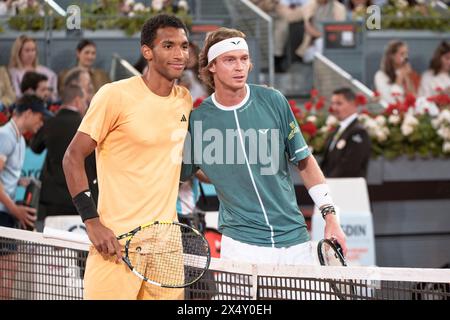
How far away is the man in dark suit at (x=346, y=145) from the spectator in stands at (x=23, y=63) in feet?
8.31

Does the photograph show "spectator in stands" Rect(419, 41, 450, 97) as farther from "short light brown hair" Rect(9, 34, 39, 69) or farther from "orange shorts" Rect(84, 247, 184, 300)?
"orange shorts" Rect(84, 247, 184, 300)

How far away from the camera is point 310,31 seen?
12.6m

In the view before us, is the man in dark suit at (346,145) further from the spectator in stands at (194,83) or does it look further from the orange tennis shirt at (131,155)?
the orange tennis shirt at (131,155)

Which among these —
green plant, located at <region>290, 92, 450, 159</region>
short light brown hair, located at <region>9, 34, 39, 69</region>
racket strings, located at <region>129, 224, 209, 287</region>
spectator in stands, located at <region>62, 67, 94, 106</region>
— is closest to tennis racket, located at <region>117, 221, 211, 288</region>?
racket strings, located at <region>129, 224, 209, 287</region>

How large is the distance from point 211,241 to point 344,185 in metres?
1.68

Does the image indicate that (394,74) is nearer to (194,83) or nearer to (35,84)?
(194,83)

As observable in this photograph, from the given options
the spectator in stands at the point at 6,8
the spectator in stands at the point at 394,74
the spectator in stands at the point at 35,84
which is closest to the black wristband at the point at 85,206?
the spectator in stands at the point at 35,84

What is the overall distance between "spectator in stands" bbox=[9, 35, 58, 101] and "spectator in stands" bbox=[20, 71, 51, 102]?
11.5 inches

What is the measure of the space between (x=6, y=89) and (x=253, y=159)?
17.0 ft

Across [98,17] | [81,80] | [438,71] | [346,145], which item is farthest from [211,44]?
[438,71]

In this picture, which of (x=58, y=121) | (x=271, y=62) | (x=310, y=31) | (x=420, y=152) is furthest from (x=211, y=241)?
(x=310, y=31)

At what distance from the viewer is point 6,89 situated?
9.48m

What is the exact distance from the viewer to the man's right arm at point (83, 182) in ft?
14.4
